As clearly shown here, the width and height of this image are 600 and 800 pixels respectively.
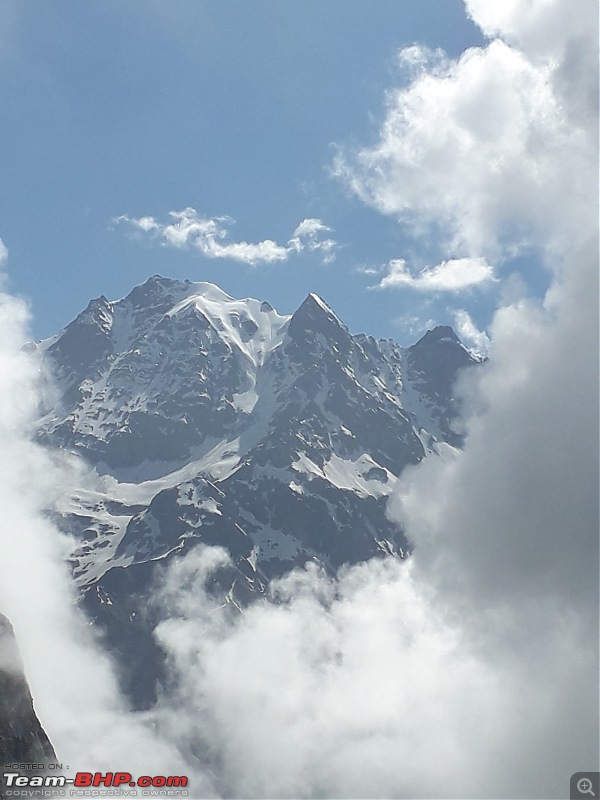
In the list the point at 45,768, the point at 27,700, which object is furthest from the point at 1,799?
the point at 27,700

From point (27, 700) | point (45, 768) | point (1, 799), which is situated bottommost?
point (1, 799)

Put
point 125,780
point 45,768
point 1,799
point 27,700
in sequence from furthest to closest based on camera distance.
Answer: point 27,700 < point 45,768 < point 1,799 < point 125,780

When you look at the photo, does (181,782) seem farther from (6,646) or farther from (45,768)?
(6,646)

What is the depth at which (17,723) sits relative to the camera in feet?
581

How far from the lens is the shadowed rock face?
564ft

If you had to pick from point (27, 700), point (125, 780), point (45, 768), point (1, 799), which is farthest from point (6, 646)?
point (125, 780)

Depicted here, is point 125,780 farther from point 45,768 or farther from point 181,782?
point 45,768

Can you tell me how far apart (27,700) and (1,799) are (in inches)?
1301

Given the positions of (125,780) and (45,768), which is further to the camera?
(45,768)

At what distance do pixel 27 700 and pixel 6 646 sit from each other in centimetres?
1255

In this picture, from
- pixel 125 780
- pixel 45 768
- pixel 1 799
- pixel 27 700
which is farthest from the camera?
pixel 27 700

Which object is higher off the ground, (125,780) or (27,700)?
(27,700)

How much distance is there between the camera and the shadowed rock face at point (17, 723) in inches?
6767

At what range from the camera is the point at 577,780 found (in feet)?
620
